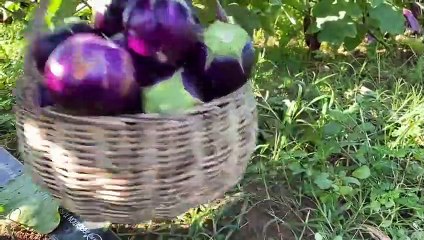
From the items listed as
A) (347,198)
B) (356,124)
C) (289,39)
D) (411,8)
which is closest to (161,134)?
(347,198)

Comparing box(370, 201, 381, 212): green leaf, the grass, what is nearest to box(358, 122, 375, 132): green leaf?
the grass

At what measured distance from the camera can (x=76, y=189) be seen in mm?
886

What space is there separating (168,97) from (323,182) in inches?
32.0

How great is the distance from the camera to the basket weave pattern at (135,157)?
2.73 feet

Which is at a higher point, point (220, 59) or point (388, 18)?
point (220, 59)

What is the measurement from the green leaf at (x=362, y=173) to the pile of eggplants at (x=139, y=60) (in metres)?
0.77

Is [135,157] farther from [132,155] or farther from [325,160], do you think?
[325,160]

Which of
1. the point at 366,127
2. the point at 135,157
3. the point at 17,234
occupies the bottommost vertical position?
the point at 366,127

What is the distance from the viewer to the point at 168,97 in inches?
31.9

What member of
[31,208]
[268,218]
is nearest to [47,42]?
[31,208]

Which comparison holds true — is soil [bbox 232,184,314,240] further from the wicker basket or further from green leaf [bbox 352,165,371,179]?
the wicker basket

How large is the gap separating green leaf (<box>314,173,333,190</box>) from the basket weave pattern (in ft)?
2.08

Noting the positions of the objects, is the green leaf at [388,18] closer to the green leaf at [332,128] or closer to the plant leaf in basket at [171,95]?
the green leaf at [332,128]

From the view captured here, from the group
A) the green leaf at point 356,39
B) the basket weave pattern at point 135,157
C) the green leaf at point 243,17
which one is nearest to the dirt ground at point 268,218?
the green leaf at point 243,17
